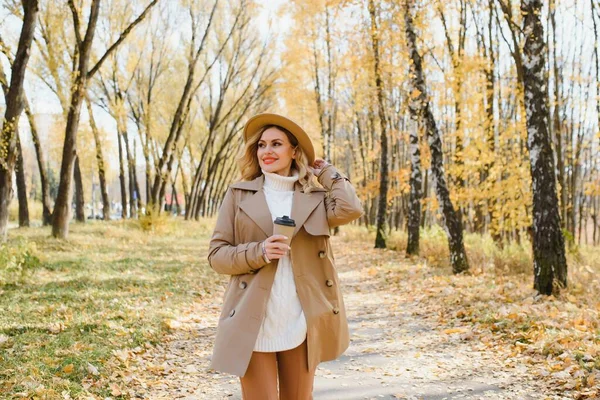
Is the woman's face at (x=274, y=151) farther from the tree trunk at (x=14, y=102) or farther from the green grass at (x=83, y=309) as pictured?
the tree trunk at (x=14, y=102)

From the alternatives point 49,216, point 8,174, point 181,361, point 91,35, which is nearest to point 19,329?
point 181,361

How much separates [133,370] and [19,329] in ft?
5.22

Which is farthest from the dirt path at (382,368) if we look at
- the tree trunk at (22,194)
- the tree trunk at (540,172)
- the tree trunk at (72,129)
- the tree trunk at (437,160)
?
the tree trunk at (22,194)

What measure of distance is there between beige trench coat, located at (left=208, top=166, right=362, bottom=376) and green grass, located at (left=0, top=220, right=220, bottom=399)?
2272 millimetres

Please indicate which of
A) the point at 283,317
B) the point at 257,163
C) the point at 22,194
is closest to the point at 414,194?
the point at 257,163

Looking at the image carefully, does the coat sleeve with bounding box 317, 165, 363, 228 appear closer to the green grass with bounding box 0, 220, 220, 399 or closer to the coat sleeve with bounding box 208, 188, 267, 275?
the coat sleeve with bounding box 208, 188, 267, 275

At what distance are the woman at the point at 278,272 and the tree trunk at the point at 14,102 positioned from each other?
8.38 metres

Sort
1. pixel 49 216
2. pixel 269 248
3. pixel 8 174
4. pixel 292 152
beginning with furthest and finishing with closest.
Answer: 1. pixel 49 216
2. pixel 8 174
3. pixel 292 152
4. pixel 269 248

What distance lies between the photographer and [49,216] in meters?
18.3

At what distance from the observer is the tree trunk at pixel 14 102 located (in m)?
9.03

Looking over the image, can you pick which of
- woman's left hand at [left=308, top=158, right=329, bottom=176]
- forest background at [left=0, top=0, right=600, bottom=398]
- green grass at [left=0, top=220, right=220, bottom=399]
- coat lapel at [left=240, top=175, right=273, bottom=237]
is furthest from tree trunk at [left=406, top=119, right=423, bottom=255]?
coat lapel at [left=240, top=175, right=273, bottom=237]

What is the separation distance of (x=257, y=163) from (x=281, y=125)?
0.28 meters

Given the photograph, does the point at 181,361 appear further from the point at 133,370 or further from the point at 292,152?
the point at 292,152

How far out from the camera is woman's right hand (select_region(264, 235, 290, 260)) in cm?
227
